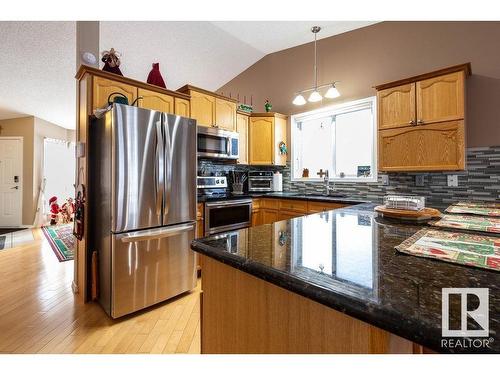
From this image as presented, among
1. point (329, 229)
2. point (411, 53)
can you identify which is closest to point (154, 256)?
point (329, 229)

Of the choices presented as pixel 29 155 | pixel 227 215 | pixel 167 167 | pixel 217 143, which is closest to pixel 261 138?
pixel 217 143

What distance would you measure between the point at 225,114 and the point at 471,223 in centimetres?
284

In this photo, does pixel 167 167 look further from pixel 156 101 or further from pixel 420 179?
pixel 420 179

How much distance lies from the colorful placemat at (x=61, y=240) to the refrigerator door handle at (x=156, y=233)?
2.12 meters

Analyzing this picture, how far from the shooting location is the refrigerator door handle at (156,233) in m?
2.03

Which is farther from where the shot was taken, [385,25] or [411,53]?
[385,25]

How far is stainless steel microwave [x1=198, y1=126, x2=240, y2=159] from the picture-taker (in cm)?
308

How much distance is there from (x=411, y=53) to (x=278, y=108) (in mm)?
1832

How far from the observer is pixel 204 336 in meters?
1.00

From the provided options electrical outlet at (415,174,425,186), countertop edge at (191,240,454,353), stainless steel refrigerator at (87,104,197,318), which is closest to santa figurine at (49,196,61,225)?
stainless steel refrigerator at (87,104,197,318)

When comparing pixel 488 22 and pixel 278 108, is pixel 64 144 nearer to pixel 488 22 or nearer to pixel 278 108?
pixel 278 108

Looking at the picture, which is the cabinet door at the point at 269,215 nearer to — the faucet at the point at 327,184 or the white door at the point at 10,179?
the faucet at the point at 327,184

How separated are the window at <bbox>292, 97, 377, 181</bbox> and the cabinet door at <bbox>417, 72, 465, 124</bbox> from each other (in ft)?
2.43

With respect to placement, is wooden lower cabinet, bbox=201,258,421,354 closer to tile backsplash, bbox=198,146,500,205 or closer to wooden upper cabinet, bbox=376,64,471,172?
wooden upper cabinet, bbox=376,64,471,172
